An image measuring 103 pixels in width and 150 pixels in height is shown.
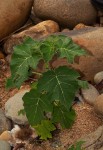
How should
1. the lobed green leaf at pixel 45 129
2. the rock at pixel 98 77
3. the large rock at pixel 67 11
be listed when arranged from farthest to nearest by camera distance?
the large rock at pixel 67 11, the rock at pixel 98 77, the lobed green leaf at pixel 45 129

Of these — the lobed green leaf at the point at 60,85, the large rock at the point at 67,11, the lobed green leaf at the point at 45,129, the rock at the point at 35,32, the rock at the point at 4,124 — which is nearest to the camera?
the lobed green leaf at the point at 60,85

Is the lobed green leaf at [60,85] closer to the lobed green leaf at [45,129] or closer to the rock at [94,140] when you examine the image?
the rock at [94,140]

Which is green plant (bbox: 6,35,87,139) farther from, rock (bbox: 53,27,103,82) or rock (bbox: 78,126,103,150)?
rock (bbox: 53,27,103,82)

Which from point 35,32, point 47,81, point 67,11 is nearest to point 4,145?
point 47,81

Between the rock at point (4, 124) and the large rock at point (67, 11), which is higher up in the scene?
the large rock at point (67, 11)

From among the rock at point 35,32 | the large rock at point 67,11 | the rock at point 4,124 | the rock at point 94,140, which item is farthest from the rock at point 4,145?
the large rock at point 67,11

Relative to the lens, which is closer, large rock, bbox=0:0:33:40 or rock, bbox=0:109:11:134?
rock, bbox=0:109:11:134

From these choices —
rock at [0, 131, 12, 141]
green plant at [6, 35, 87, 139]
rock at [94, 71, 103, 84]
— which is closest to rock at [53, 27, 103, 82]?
rock at [94, 71, 103, 84]

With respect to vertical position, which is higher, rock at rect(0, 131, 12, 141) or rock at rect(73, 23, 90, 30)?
rock at rect(73, 23, 90, 30)
